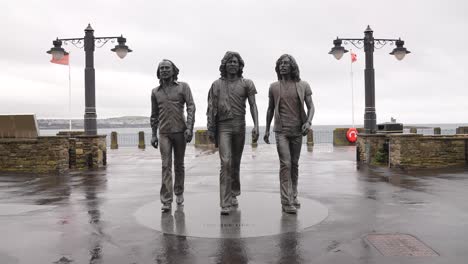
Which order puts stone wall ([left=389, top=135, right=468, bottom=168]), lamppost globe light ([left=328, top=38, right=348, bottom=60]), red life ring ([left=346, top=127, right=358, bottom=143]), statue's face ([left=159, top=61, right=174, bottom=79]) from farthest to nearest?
red life ring ([left=346, top=127, right=358, bottom=143]), lamppost globe light ([left=328, top=38, right=348, bottom=60]), stone wall ([left=389, top=135, right=468, bottom=168]), statue's face ([left=159, top=61, right=174, bottom=79])

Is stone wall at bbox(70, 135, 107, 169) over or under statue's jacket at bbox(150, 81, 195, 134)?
under

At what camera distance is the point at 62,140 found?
1280cm

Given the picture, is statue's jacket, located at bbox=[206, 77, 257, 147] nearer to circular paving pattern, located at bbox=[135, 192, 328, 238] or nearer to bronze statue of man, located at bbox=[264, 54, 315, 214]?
bronze statue of man, located at bbox=[264, 54, 315, 214]

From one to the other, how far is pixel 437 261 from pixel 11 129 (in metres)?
12.8

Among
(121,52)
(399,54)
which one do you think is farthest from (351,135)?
(121,52)

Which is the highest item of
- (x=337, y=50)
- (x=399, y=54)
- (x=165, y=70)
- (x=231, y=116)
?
(x=337, y=50)

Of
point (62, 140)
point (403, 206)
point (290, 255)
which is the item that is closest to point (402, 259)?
point (290, 255)

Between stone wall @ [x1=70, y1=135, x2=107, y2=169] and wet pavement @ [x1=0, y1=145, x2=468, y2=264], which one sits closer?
wet pavement @ [x1=0, y1=145, x2=468, y2=264]

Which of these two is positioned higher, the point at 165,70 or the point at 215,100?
the point at 165,70

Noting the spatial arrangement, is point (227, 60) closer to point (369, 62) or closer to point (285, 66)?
point (285, 66)

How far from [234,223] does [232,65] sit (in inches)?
95.0

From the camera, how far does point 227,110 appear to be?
6.42 m

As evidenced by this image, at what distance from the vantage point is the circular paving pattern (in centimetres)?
539

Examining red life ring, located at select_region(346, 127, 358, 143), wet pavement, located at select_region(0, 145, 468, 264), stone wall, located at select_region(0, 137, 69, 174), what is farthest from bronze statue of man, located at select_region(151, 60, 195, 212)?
red life ring, located at select_region(346, 127, 358, 143)
